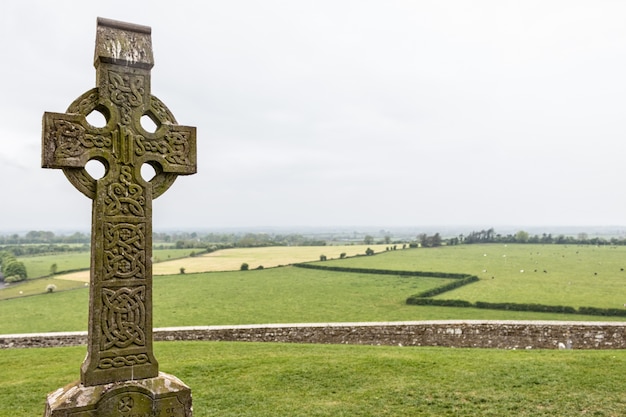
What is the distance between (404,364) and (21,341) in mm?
10754

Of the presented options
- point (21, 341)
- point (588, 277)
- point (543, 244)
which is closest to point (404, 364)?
point (21, 341)

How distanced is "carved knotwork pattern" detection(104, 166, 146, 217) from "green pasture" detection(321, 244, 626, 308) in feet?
94.6

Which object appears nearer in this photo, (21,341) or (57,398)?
(57,398)

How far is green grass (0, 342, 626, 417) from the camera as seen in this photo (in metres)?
6.68

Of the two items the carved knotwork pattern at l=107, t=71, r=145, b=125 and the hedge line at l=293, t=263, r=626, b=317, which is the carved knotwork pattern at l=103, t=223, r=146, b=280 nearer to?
the carved knotwork pattern at l=107, t=71, r=145, b=125

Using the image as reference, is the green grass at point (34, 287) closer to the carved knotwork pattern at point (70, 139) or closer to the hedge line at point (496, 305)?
the hedge line at point (496, 305)

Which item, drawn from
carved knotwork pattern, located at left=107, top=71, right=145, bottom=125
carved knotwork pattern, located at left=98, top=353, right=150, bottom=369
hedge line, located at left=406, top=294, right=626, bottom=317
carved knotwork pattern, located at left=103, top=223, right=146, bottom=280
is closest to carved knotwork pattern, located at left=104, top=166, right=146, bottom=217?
carved knotwork pattern, located at left=103, top=223, right=146, bottom=280

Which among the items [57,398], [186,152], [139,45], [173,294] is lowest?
[173,294]

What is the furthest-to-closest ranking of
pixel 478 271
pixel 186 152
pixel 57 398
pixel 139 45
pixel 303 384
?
pixel 478 271 → pixel 303 384 → pixel 186 152 → pixel 139 45 → pixel 57 398

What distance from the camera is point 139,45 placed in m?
4.16

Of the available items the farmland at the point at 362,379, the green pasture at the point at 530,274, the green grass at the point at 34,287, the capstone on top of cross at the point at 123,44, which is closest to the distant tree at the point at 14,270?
the green grass at the point at 34,287

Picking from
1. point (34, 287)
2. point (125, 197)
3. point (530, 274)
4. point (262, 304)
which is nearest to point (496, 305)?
point (262, 304)

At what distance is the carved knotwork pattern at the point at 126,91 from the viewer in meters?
4.07

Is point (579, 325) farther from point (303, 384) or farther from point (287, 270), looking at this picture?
point (287, 270)
